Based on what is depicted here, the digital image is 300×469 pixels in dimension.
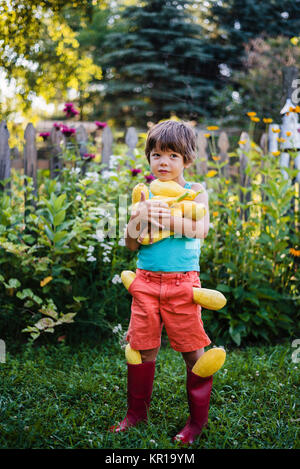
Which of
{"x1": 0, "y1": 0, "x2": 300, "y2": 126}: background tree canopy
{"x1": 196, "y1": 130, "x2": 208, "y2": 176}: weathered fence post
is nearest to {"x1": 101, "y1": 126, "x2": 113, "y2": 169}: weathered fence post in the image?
{"x1": 196, "y1": 130, "x2": 208, "y2": 176}: weathered fence post

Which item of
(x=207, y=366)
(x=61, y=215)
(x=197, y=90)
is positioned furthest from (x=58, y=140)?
(x=197, y=90)

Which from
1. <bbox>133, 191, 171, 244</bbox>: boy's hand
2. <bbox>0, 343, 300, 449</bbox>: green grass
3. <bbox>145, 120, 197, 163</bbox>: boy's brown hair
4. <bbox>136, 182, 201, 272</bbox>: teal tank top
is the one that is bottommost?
<bbox>0, 343, 300, 449</bbox>: green grass

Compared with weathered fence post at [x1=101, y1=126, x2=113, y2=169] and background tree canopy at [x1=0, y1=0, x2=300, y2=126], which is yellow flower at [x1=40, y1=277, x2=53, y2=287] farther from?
background tree canopy at [x1=0, y1=0, x2=300, y2=126]

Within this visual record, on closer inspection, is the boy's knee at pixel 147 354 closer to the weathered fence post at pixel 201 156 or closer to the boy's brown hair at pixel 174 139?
the boy's brown hair at pixel 174 139

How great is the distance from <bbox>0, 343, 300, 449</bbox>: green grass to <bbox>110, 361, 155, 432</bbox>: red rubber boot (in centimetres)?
6

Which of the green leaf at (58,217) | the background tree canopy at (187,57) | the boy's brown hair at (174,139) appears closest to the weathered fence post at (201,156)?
the green leaf at (58,217)

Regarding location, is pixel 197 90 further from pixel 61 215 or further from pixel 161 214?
pixel 161 214

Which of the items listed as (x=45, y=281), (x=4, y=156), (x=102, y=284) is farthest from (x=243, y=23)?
(x=45, y=281)

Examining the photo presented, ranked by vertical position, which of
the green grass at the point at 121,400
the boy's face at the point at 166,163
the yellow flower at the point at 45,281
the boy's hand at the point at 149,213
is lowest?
the green grass at the point at 121,400

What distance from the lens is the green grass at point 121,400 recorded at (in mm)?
1683

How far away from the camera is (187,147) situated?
5.51 ft

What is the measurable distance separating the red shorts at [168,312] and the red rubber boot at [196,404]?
148mm

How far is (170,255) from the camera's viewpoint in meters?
1.69

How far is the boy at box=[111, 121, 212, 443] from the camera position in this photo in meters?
1.66
